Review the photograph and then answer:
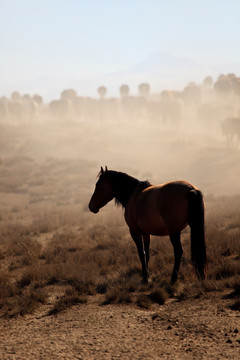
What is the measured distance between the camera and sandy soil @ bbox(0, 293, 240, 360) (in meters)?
4.93

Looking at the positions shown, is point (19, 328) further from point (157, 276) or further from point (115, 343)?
point (157, 276)

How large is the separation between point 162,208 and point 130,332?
2500mm

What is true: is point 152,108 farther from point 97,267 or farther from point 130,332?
point 130,332

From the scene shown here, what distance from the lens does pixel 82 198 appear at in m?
28.5

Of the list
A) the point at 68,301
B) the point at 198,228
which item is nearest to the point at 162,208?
the point at 198,228

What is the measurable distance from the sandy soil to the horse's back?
147cm

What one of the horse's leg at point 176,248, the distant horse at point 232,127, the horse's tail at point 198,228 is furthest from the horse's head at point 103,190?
the distant horse at point 232,127

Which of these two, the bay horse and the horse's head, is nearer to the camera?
the bay horse

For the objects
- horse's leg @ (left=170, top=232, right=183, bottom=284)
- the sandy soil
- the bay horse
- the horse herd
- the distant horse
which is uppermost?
the horse herd

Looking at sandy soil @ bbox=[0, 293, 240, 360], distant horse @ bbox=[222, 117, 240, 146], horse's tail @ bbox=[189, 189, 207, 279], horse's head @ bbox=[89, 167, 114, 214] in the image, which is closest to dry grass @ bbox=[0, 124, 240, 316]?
sandy soil @ bbox=[0, 293, 240, 360]

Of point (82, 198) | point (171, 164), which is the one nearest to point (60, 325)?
point (82, 198)

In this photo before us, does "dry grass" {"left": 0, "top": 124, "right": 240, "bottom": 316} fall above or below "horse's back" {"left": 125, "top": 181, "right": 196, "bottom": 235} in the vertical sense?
below

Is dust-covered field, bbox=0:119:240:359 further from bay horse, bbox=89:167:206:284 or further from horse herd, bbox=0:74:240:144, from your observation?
horse herd, bbox=0:74:240:144

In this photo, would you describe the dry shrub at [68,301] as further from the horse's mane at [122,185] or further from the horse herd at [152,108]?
the horse herd at [152,108]
